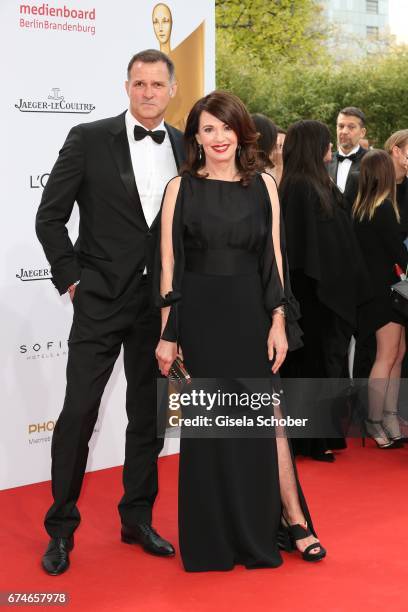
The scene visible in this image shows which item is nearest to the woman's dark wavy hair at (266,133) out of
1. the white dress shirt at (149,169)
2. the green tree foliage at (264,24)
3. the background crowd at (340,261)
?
the background crowd at (340,261)

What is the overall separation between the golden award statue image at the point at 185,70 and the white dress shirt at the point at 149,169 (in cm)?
140

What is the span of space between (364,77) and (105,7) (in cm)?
1293

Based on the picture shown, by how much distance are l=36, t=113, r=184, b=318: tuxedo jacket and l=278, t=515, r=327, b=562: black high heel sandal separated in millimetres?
1158

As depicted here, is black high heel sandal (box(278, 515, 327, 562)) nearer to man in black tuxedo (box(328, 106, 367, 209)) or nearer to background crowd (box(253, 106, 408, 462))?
background crowd (box(253, 106, 408, 462))

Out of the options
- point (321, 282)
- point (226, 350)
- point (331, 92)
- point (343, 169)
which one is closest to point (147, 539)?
point (226, 350)

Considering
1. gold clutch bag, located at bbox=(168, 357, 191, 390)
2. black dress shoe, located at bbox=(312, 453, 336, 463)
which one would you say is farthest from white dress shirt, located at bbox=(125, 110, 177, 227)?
black dress shoe, located at bbox=(312, 453, 336, 463)

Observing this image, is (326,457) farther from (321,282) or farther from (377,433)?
(321,282)

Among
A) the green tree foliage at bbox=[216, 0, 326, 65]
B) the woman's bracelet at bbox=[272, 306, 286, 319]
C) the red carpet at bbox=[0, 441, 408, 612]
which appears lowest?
the red carpet at bbox=[0, 441, 408, 612]

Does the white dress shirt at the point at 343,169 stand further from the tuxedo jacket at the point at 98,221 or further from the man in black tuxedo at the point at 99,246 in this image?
the tuxedo jacket at the point at 98,221

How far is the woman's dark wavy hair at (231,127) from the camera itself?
3.73 m

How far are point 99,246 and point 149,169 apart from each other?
0.40m

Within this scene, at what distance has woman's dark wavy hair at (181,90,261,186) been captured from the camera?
12.2 feet

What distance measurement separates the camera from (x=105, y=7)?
5.09 meters

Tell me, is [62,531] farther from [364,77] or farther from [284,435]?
[364,77]
